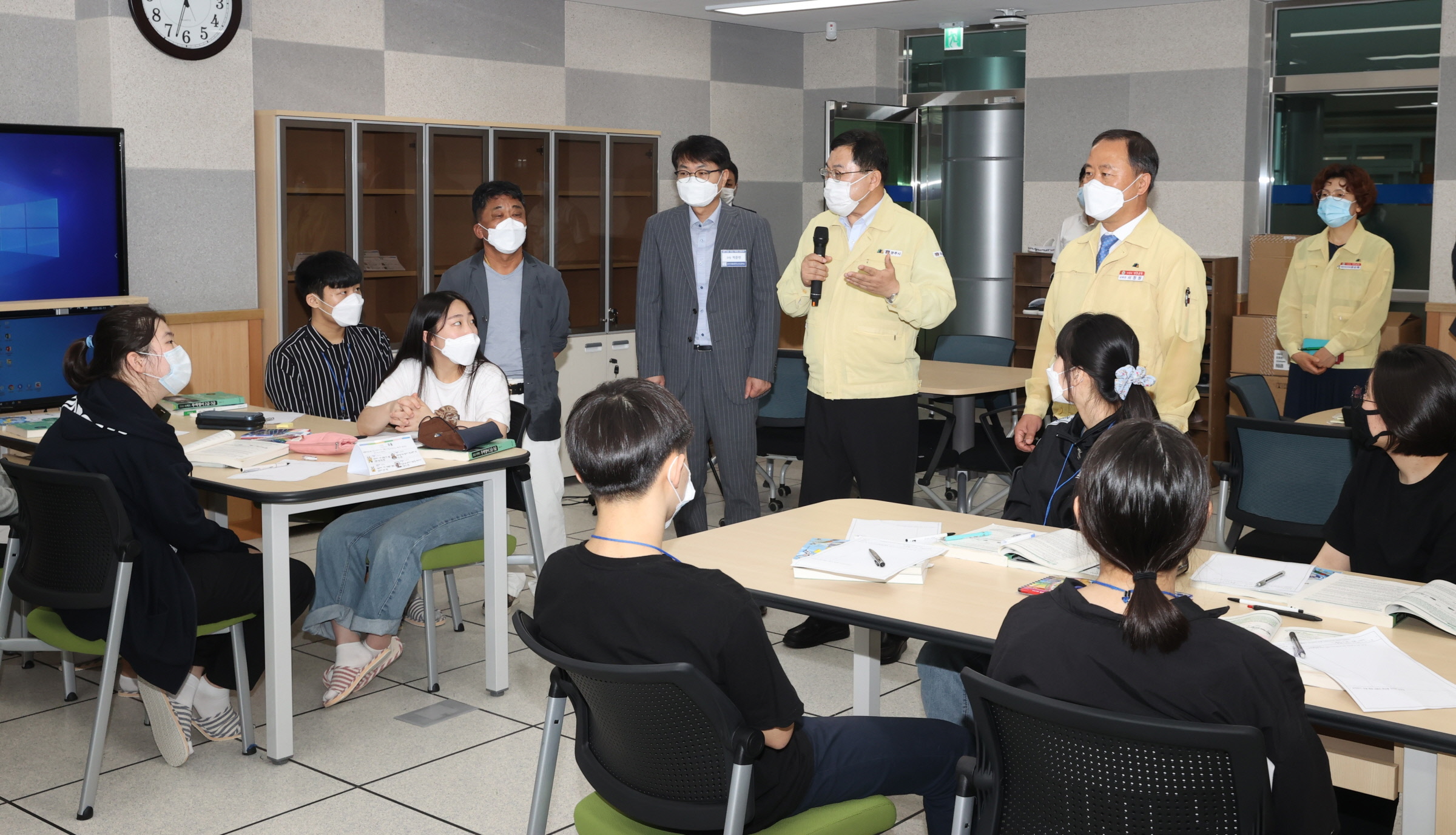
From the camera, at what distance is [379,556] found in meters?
3.82

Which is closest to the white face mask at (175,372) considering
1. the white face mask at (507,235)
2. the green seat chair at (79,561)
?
the green seat chair at (79,561)

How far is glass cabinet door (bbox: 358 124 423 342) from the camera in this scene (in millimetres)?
6402

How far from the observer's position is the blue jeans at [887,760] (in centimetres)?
212

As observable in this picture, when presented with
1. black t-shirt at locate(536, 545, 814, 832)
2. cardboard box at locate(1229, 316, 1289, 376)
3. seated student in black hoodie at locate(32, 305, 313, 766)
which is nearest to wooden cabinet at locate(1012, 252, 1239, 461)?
cardboard box at locate(1229, 316, 1289, 376)

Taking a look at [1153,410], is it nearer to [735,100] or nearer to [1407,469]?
[1407,469]

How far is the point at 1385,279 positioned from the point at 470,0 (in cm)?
521

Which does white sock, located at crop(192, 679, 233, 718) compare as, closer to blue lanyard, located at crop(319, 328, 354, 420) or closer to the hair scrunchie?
blue lanyard, located at crop(319, 328, 354, 420)

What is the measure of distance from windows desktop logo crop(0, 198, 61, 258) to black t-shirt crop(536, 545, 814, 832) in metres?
4.48

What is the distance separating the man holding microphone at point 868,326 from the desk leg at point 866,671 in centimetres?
112

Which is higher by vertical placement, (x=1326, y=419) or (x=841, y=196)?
(x=841, y=196)

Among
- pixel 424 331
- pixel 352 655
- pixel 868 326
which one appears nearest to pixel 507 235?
pixel 424 331

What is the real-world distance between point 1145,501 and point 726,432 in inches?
120

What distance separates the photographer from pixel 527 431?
191 inches

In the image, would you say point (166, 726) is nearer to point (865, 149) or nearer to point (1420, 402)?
point (865, 149)
